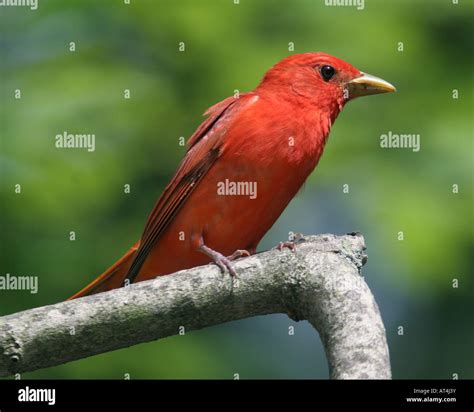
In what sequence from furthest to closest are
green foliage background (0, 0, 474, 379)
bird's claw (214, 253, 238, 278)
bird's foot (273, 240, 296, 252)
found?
1. green foliage background (0, 0, 474, 379)
2. bird's foot (273, 240, 296, 252)
3. bird's claw (214, 253, 238, 278)

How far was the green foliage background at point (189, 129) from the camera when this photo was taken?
5441 millimetres

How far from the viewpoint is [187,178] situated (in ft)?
18.5

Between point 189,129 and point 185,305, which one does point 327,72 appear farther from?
point 185,305

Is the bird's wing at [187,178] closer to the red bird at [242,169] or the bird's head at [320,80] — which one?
the red bird at [242,169]

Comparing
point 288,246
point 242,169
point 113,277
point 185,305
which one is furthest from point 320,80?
point 185,305

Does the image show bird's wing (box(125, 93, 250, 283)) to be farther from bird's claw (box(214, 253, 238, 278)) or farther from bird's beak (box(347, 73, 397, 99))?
bird's claw (box(214, 253, 238, 278))

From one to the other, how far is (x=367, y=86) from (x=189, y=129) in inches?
45.2

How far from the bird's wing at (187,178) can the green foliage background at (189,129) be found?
0.49 ft

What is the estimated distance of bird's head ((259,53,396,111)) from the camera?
5.89 m

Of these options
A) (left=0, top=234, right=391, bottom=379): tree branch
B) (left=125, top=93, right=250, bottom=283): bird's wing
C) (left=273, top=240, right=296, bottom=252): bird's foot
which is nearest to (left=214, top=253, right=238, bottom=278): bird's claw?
(left=0, top=234, right=391, bottom=379): tree branch

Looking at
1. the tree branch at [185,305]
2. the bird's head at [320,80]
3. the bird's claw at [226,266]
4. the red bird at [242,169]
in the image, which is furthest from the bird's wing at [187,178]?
the tree branch at [185,305]

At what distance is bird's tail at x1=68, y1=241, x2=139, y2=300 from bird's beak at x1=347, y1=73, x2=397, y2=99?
5.54 ft
